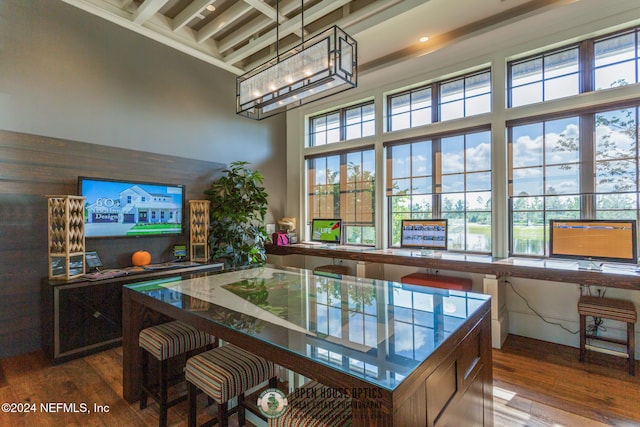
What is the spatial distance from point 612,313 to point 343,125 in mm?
3917

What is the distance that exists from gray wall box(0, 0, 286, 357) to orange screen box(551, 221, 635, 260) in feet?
13.7

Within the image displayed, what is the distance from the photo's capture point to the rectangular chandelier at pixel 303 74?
79.2 inches

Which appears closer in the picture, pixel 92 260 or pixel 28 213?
pixel 28 213

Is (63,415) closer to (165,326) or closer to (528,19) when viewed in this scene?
(165,326)

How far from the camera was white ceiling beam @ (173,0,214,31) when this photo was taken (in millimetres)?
3317

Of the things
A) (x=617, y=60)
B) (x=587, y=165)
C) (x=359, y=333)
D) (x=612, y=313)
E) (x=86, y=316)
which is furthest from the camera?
(x=587, y=165)

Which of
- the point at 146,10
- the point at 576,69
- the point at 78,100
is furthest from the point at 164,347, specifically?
the point at 576,69

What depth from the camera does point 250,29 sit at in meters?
3.76

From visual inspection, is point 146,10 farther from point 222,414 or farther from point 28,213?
point 222,414

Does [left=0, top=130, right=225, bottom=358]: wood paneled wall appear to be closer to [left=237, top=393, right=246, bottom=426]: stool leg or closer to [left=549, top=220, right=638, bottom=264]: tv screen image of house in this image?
[left=237, top=393, right=246, bottom=426]: stool leg

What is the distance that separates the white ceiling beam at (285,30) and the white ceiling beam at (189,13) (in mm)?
754

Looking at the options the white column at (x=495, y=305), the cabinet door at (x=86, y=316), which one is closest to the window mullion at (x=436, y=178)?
the white column at (x=495, y=305)

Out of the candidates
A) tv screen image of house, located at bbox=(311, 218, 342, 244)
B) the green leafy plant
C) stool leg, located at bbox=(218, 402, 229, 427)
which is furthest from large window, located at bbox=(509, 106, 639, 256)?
stool leg, located at bbox=(218, 402, 229, 427)

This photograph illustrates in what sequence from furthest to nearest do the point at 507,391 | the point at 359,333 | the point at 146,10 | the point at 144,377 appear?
the point at 146,10 < the point at 507,391 < the point at 144,377 < the point at 359,333
